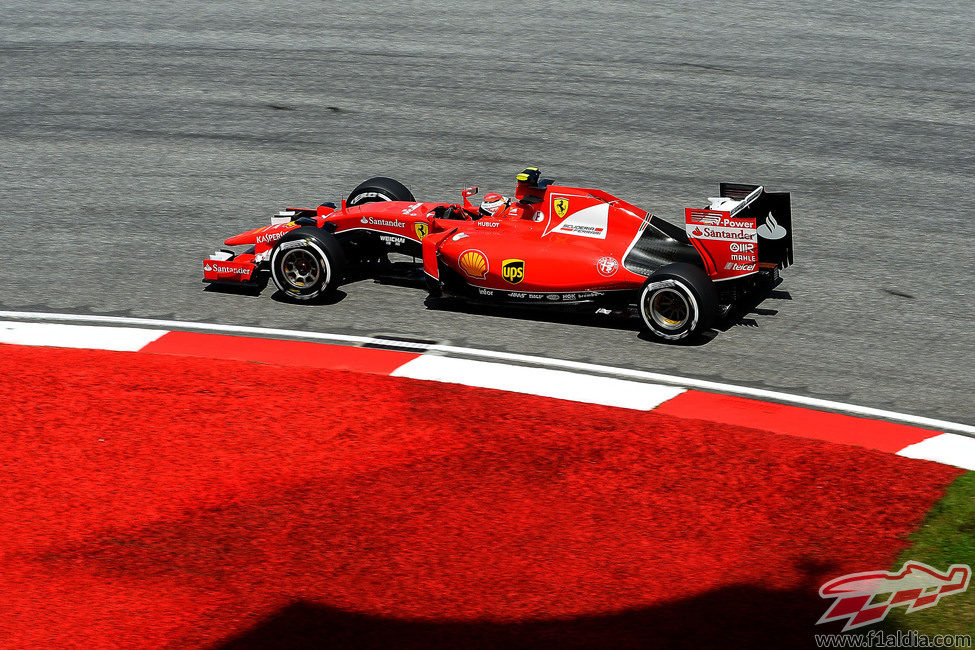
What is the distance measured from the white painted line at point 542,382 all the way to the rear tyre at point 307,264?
172cm

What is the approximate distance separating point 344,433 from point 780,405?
12.6 ft

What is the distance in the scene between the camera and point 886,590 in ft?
23.4

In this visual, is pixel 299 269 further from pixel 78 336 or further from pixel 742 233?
pixel 742 233

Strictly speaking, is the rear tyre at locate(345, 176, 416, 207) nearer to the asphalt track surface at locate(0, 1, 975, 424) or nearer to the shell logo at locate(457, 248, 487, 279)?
the asphalt track surface at locate(0, 1, 975, 424)

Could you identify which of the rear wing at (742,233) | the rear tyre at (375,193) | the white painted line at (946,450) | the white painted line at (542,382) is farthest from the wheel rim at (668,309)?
the rear tyre at (375,193)

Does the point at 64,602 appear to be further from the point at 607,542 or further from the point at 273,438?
the point at 607,542

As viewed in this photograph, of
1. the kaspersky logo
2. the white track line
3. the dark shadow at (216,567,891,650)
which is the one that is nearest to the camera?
the dark shadow at (216,567,891,650)

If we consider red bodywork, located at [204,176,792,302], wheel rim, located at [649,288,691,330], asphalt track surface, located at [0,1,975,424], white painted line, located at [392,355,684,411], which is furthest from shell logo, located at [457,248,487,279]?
wheel rim, located at [649,288,691,330]

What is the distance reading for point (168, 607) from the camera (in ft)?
23.5

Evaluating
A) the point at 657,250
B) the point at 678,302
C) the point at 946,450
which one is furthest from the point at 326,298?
the point at 946,450

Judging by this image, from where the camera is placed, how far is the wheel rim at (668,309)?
10758mm

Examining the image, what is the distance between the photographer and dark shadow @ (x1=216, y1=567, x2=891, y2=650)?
6.71 metres

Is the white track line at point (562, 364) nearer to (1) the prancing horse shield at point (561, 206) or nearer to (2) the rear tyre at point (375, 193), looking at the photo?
(1) the prancing horse shield at point (561, 206)

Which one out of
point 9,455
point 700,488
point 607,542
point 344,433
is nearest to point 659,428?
point 700,488
